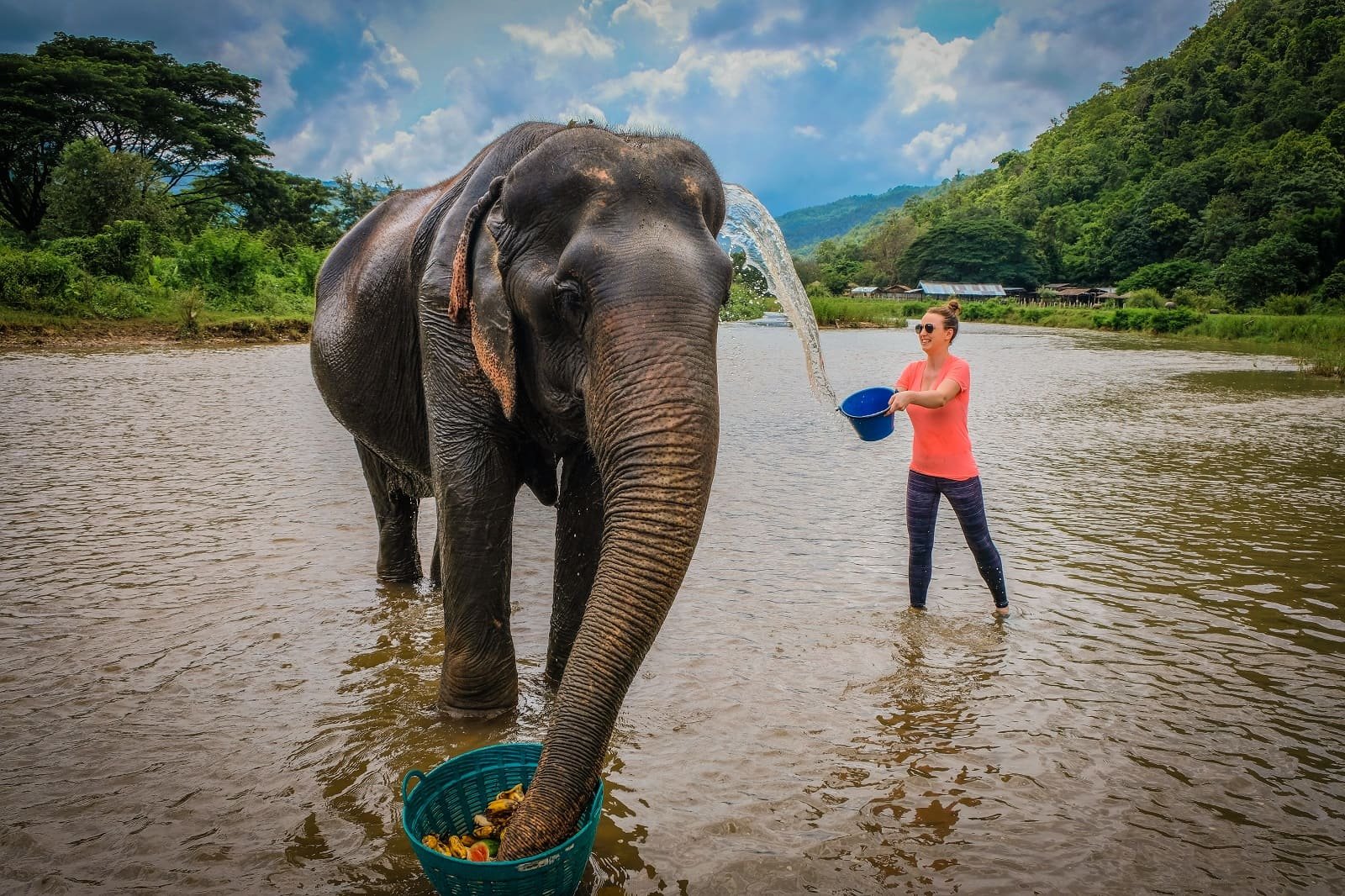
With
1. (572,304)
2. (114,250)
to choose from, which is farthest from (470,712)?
(114,250)

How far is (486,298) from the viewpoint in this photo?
3.36 metres

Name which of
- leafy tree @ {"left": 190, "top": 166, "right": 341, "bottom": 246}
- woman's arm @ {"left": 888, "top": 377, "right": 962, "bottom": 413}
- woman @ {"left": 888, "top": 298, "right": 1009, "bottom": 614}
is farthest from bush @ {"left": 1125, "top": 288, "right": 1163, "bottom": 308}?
woman's arm @ {"left": 888, "top": 377, "right": 962, "bottom": 413}

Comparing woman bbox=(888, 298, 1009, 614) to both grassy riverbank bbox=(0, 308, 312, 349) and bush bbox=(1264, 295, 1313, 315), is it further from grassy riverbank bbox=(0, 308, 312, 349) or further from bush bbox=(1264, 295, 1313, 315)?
bush bbox=(1264, 295, 1313, 315)

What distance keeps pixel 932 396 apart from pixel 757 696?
7.14 ft

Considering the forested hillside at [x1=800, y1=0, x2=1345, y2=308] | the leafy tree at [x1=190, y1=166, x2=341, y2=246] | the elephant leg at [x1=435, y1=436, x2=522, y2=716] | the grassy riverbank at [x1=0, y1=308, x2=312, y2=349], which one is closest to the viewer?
the elephant leg at [x1=435, y1=436, x2=522, y2=716]

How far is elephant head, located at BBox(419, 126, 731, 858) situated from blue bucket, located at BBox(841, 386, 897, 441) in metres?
2.56

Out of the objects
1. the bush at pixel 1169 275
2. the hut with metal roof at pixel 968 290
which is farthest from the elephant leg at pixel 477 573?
the hut with metal roof at pixel 968 290

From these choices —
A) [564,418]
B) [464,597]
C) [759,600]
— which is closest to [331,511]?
[759,600]

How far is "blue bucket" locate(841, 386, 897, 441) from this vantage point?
5879 mm

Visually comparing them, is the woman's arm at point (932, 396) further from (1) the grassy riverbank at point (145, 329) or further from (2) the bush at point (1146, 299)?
(2) the bush at point (1146, 299)

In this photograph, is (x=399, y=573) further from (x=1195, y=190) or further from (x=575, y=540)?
(x=1195, y=190)

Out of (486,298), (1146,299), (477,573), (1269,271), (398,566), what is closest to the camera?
(486,298)

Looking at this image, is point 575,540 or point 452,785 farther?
point 575,540

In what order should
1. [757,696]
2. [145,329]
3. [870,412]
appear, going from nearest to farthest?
[757,696], [870,412], [145,329]
